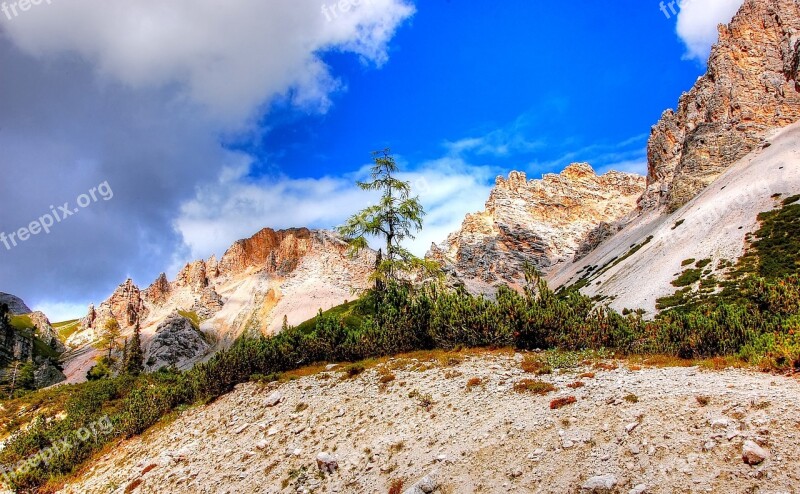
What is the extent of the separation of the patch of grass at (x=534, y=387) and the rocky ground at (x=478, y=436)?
0.55 ft

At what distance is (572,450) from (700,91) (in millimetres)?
142423

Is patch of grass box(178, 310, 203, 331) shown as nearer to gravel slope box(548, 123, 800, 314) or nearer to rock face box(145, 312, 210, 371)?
rock face box(145, 312, 210, 371)

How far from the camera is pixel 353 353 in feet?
69.7

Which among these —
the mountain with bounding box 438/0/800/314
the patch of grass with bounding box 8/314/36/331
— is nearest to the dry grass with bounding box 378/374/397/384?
the mountain with bounding box 438/0/800/314

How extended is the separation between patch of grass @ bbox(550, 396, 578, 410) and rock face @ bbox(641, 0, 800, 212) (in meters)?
98.1

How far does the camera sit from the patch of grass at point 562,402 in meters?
11.3

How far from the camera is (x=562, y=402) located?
11.4m

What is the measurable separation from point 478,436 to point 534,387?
2.61 metres

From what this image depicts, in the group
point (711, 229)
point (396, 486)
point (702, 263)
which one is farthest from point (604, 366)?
point (711, 229)

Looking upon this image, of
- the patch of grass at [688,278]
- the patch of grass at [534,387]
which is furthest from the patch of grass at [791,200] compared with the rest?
the patch of grass at [534,387]

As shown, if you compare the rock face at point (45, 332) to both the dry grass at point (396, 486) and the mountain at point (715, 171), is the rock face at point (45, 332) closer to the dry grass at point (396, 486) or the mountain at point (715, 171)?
the mountain at point (715, 171)

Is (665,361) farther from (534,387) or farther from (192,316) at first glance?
(192,316)

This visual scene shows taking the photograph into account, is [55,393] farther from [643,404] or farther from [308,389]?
[643,404]

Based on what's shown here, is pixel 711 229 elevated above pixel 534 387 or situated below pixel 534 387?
below
